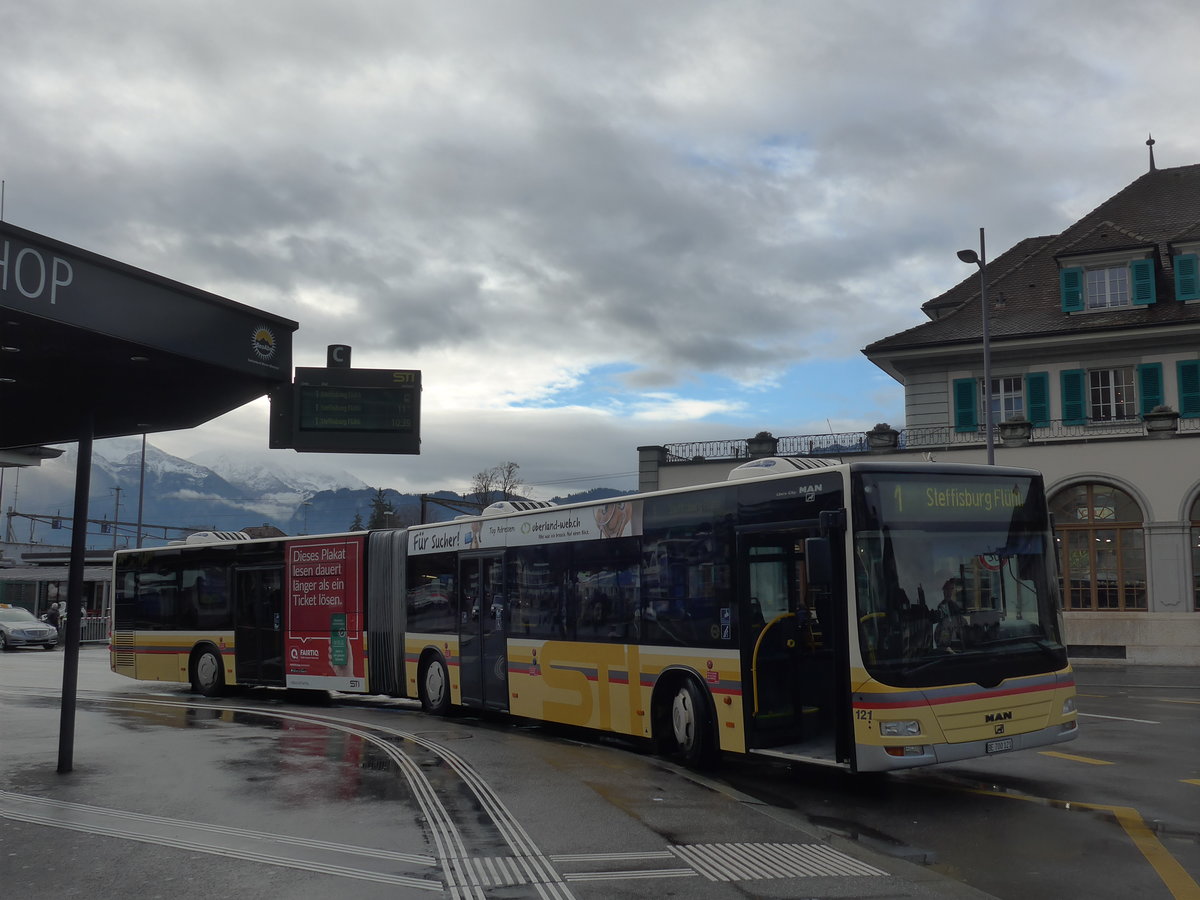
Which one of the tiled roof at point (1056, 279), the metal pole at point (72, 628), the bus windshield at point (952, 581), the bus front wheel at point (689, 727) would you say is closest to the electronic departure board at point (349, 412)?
the metal pole at point (72, 628)

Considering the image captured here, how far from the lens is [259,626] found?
21422 mm

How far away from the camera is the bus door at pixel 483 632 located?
52.3 ft

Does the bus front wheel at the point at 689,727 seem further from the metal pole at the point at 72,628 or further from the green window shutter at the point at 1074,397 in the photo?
the green window shutter at the point at 1074,397

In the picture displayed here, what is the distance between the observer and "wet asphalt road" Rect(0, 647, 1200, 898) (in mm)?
7293

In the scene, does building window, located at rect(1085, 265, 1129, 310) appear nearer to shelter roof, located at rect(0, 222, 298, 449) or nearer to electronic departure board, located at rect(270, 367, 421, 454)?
electronic departure board, located at rect(270, 367, 421, 454)

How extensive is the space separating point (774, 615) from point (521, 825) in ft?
11.2

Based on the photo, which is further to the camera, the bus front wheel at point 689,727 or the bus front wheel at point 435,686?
the bus front wheel at point 435,686

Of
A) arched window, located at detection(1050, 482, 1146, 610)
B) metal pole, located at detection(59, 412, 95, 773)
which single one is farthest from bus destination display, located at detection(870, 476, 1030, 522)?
arched window, located at detection(1050, 482, 1146, 610)

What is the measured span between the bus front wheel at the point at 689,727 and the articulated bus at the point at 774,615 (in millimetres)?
27

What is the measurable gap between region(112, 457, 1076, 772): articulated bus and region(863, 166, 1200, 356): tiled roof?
2234 cm

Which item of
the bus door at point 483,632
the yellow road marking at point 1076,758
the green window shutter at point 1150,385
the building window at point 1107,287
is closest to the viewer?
the yellow road marking at point 1076,758

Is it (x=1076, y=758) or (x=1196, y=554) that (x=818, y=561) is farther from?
(x=1196, y=554)

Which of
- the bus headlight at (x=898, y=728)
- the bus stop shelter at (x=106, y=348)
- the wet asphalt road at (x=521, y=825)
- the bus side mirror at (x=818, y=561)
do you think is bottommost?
the wet asphalt road at (x=521, y=825)

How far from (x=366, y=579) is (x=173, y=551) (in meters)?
5.78
